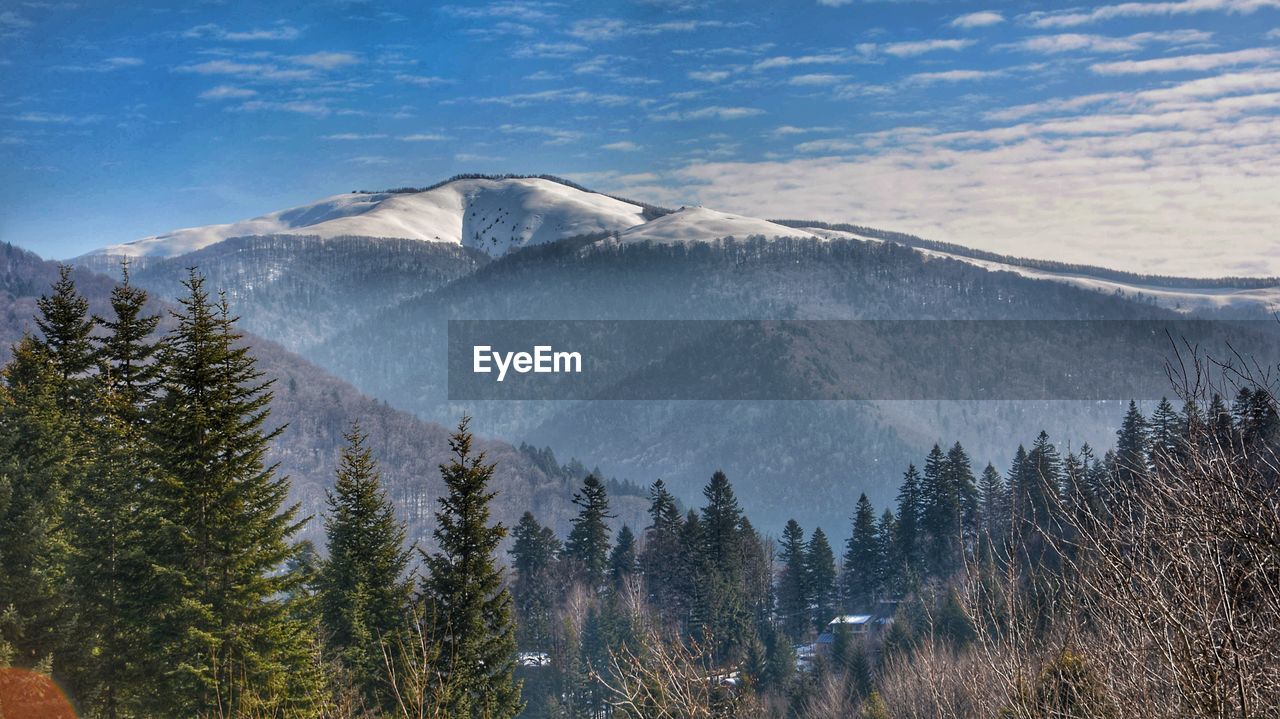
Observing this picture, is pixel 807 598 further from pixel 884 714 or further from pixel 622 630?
pixel 884 714

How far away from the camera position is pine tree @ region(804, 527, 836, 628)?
85750mm

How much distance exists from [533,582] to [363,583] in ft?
170

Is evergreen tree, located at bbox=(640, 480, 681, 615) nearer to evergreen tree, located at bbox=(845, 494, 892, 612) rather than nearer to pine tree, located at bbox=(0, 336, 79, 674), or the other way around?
evergreen tree, located at bbox=(845, 494, 892, 612)

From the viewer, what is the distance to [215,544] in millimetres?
22859

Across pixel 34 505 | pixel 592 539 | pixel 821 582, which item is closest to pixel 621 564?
pixel 592 539

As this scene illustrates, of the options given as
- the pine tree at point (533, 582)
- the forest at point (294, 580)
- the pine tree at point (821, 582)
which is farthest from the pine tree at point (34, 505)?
the pine tree at point (821, 582)

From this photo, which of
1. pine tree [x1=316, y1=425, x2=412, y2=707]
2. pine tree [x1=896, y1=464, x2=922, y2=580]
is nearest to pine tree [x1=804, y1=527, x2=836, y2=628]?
pine tree [x1=896, y1=464, x2=922, y2=580]

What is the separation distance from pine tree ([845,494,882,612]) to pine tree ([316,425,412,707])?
62.5m

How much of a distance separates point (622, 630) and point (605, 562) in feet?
39.7

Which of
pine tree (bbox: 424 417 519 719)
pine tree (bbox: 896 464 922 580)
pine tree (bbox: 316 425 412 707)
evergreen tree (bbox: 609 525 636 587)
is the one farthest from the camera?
pine tree (bbox: 896 464 922 580)

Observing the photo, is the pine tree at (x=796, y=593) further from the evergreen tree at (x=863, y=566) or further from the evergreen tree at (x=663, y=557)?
the evergreen tree at (x=663, y=557)

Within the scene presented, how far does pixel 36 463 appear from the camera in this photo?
3095cm

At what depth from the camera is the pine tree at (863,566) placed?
3482 inches

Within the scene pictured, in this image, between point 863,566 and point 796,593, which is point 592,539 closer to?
point 796,593
